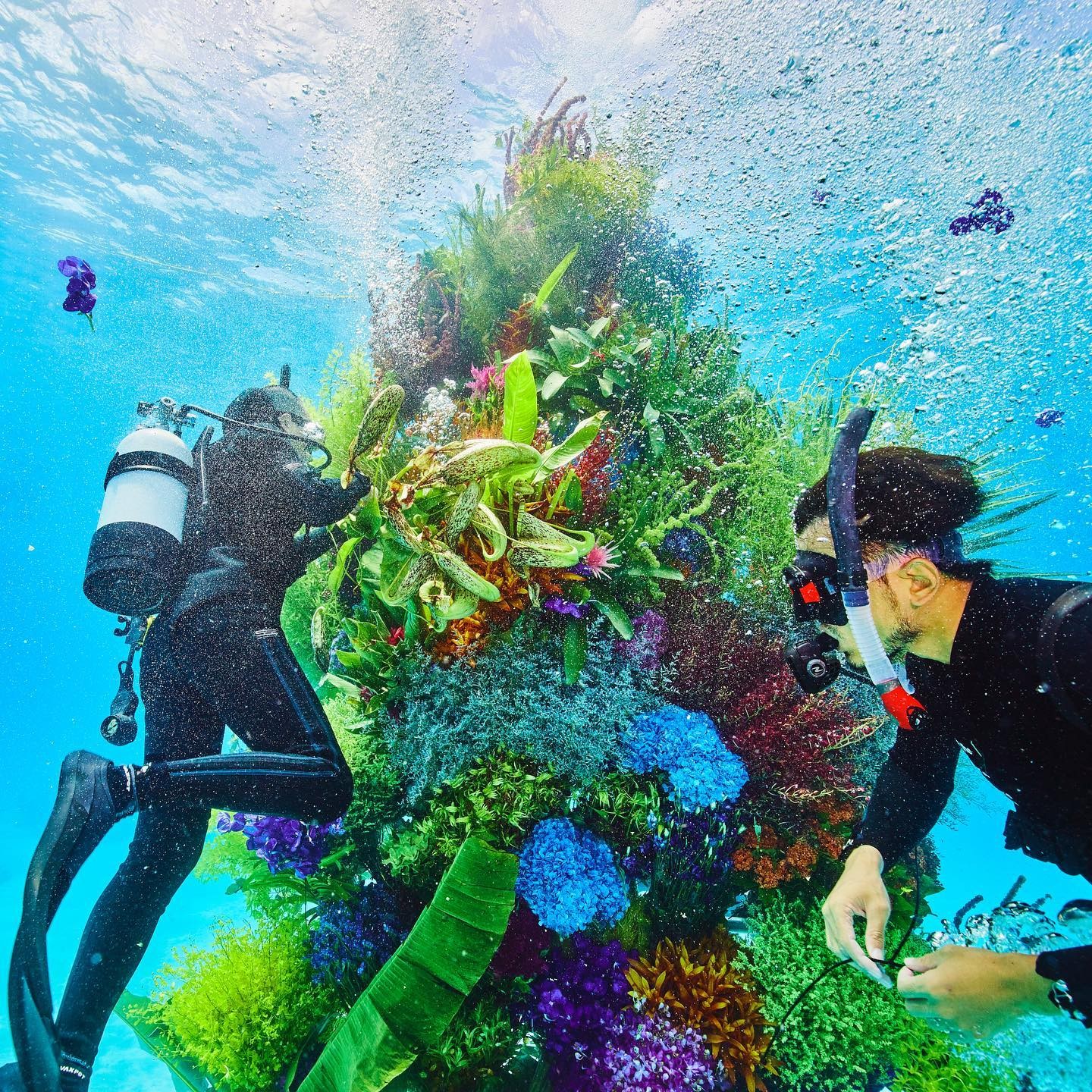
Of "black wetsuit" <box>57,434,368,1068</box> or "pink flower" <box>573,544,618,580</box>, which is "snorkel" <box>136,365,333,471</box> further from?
"pink flower" <box>573,544,618,580</box>

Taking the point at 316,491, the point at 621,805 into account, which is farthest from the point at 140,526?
the point at 621,805

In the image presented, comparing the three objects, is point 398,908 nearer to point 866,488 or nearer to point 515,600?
point 515,600

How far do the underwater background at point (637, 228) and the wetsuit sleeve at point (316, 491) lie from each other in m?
1.01

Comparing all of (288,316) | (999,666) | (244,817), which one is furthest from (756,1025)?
(288,316)

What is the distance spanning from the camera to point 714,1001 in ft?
10.1

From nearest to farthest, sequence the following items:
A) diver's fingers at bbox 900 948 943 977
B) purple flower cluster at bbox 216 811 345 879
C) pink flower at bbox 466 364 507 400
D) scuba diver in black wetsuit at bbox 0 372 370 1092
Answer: diver's fingers at bbox 900 948 943 977 → scuba diver in black wetsuit at bbox 0 372 370 1092 → purple flower cluster at bbox 216 811 345 879 → pink flower at bbox 466 364 507 400

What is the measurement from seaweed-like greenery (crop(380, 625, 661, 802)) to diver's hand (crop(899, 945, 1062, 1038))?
1.71 metres

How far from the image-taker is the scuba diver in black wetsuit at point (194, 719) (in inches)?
89.6

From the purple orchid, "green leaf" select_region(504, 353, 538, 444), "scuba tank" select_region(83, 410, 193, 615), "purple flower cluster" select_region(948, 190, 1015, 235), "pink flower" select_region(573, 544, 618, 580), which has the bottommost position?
the purple orchid

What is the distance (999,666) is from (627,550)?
1.95m

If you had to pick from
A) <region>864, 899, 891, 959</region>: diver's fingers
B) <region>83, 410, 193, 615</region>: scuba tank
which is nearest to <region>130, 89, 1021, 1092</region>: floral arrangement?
<region>864, 899, 891, 959</region>: diver's fingers

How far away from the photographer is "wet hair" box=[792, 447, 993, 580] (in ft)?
6.66

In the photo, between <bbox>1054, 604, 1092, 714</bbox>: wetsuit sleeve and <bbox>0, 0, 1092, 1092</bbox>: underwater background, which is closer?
<bbox>1054, 604, 1092, 714</bbox>: wetsuit sleeve

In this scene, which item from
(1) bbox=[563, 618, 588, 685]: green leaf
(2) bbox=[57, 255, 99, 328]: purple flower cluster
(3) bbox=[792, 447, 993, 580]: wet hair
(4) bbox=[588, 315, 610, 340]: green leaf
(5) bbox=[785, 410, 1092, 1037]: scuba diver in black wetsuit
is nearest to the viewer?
(5) bbox=[785, 410, 1092, 1037]: scuba diver in black wetsuit
